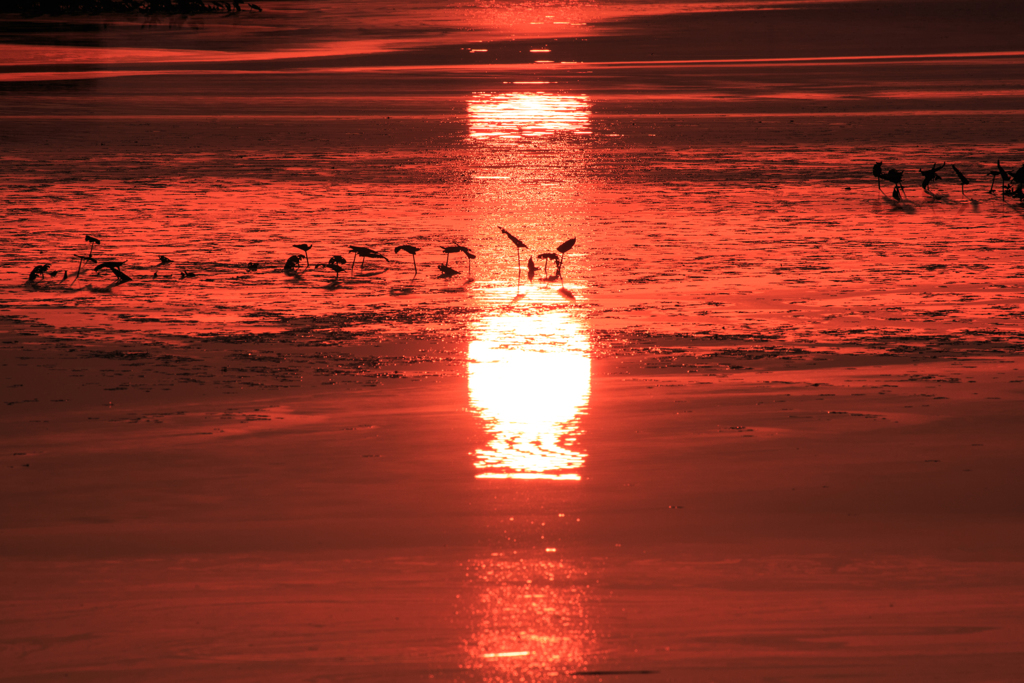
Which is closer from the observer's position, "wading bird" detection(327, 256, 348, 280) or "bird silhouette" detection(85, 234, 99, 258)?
"wading bird" detection(327, 256, 348, 280)

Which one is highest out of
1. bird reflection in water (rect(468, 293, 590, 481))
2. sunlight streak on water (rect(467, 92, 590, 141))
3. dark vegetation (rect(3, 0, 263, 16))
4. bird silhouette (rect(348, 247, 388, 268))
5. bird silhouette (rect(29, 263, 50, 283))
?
dark vegetation (rect(3, 0, 263, 16))

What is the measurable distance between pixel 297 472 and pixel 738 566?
1456mm

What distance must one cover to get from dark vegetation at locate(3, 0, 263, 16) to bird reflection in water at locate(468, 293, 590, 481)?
35173mm

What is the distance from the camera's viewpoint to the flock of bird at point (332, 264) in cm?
794

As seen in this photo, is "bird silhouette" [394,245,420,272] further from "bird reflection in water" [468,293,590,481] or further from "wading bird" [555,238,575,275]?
"bird reflection in water" [468,293,590,481]

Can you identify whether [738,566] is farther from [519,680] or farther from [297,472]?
[297,472]

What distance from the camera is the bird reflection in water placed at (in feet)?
15.8

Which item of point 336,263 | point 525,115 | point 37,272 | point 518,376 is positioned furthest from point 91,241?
point 525,115

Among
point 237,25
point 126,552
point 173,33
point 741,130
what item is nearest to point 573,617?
point 126,552

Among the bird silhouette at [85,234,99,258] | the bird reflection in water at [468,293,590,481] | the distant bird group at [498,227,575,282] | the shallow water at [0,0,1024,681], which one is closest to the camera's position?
the shallow water at [0,0,1024,681]

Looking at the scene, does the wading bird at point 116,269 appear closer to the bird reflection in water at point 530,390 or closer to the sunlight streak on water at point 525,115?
the bird reflection in water at point 530,390

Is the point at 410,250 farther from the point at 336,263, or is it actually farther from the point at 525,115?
the point at 525,115

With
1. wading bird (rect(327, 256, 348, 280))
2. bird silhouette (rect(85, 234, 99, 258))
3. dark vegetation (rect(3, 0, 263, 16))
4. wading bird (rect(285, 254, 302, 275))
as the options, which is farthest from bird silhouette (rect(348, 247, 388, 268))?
dark vegetation (rect(3, 0, 263, 16))

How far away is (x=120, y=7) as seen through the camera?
4150 cm
